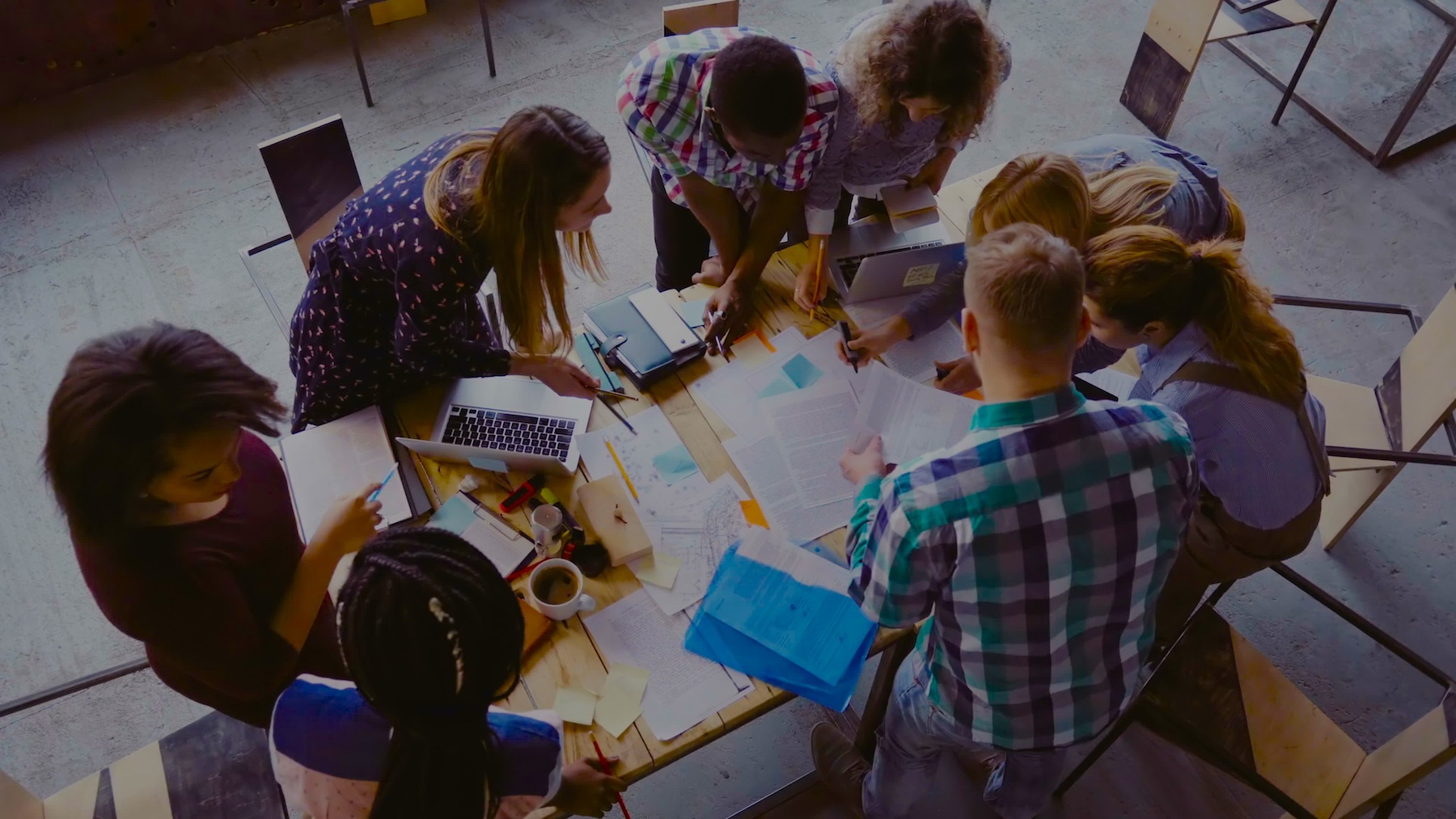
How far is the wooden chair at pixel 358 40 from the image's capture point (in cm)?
371

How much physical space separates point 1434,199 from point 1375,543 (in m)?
1.74

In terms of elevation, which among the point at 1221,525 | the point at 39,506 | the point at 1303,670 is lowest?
the point at 1303,670

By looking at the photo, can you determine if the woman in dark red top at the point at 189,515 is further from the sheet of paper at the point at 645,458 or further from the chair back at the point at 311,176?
the chair back at the point at 311,176

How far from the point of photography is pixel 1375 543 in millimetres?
2891

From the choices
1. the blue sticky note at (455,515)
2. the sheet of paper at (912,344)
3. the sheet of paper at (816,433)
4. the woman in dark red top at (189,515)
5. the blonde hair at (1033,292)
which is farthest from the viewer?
the sheet of paper at (912,344)

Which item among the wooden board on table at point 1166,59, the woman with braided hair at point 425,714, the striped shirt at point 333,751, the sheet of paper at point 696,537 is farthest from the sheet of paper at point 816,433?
the wooden board on table at point 1166,59

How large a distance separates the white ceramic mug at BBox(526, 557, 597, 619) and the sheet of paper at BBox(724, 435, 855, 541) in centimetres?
40

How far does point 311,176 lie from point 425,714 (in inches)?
61.9

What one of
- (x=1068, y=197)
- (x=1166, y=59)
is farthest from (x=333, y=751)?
(x=1166, y=59)

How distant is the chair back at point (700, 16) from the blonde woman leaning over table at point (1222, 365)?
1.34 m

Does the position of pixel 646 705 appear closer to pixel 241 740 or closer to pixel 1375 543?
pixel 241 740

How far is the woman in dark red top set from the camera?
1321mm

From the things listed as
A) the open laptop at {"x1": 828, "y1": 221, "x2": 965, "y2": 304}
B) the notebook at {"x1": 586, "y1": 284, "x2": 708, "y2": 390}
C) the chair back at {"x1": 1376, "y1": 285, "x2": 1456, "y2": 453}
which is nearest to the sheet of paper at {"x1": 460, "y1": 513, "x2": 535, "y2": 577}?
the notebook at {"x1": 586, "y1": 284, "x2": 708, "y2": 390}

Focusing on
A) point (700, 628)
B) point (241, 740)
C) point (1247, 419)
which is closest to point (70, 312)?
point (241, 740)
